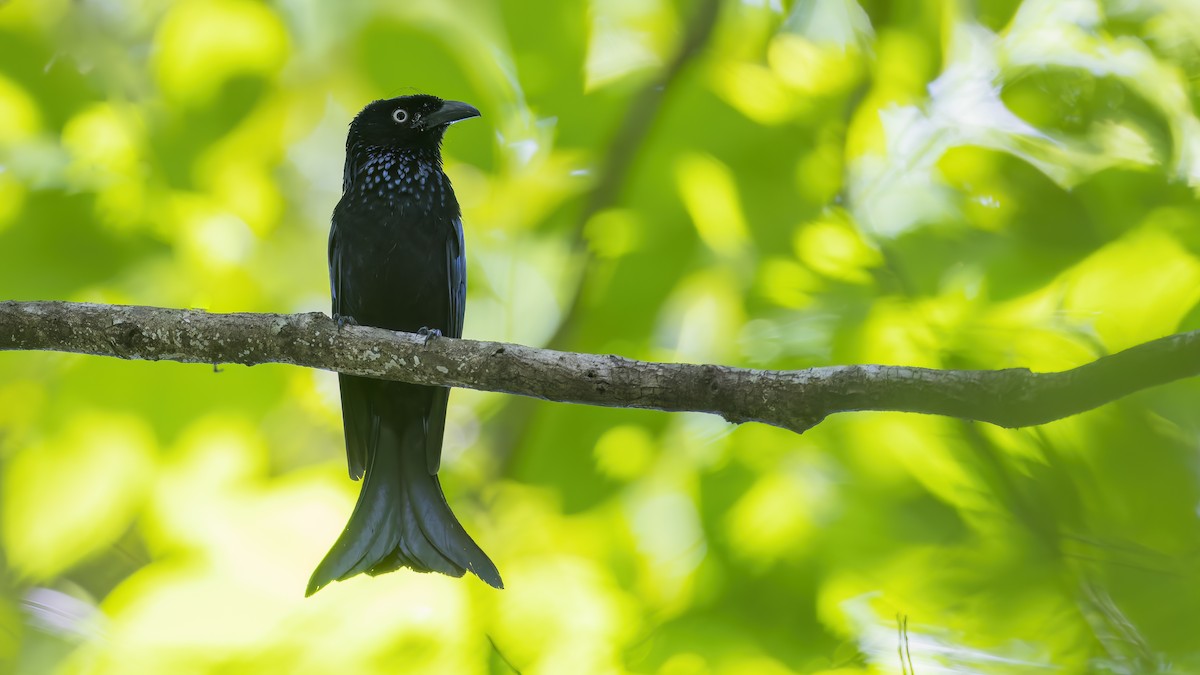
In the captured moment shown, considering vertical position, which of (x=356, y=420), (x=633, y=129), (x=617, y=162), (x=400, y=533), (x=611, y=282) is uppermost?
(x=633, y=129)

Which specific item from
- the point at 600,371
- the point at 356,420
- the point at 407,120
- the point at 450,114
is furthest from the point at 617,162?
the point at 600,371

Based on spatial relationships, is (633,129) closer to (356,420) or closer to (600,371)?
(356,420)

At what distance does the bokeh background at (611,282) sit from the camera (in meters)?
3.91

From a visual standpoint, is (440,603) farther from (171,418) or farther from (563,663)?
(171,418)

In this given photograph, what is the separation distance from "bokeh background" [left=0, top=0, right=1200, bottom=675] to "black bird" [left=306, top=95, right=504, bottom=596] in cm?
86

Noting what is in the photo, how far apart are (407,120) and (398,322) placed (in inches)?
40.6

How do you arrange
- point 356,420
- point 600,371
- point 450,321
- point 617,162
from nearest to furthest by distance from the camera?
point 600,371 → point 356,420 → point 450,321 → point 617,162

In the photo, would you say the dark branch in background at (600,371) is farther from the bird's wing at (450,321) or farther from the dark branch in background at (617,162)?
the dark branch in background at (617,162)

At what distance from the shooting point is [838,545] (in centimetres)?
405

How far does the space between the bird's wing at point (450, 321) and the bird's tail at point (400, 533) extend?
7cm

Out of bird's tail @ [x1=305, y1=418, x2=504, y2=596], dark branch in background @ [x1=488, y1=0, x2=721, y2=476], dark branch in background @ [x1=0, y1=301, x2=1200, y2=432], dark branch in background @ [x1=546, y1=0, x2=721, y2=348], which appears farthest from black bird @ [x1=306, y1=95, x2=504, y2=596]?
dark branch in background @ [x1=546, y1=0, x2=721, y2=348]

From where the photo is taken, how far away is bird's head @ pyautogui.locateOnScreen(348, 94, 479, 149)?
405cm

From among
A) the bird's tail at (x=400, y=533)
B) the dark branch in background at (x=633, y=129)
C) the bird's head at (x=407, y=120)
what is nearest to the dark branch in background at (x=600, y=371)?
the bird's tail at (x=400, y=533)

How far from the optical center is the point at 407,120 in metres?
4.12
